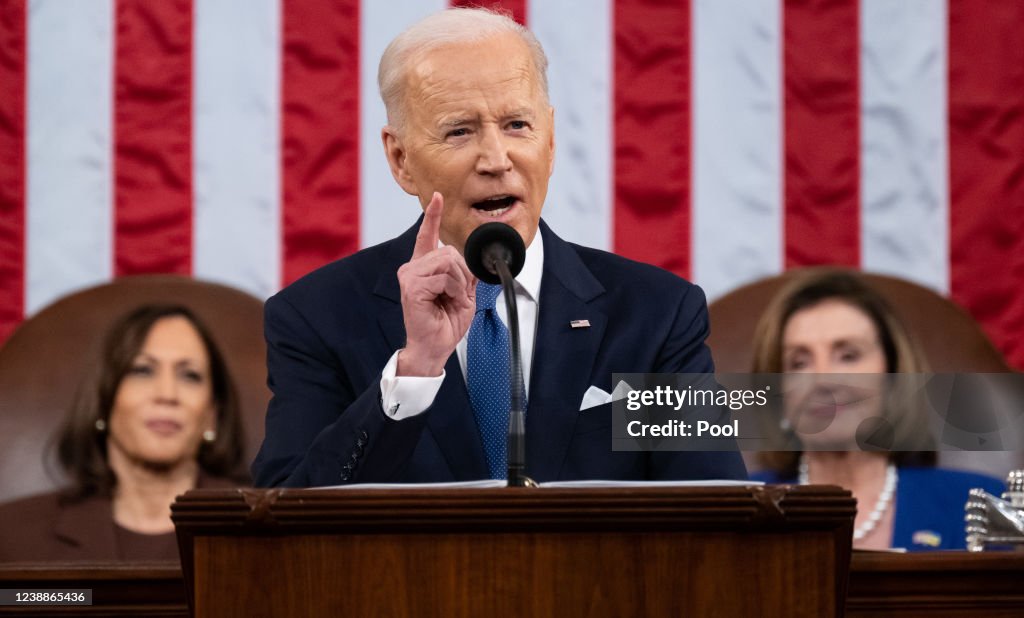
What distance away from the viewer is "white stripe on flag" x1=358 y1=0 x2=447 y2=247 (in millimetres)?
3824

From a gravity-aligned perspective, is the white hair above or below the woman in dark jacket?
above

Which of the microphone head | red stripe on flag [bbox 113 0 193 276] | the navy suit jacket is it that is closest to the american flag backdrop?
red stripe on flag [bbox 113 0 193 276]

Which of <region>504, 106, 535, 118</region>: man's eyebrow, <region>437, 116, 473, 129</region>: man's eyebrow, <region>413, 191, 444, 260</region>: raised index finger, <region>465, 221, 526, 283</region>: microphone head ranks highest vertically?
<region>504, 106, 535, 118</region>: man's eyebrow

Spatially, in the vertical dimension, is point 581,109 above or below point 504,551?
above

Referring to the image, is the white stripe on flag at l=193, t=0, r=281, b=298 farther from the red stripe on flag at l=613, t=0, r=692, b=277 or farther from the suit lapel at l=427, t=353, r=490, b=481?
the suit lapel at l=427, t=353, r=490, b=481

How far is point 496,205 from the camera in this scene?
2332mm

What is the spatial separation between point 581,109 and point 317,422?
1.83 meters

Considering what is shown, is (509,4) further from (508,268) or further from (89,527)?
(508,268)

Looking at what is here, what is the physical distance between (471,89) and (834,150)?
1830mm

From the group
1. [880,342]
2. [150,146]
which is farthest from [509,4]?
[880,342]

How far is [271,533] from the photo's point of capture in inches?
59.6

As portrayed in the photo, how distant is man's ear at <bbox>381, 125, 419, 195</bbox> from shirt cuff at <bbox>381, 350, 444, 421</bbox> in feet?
1.91

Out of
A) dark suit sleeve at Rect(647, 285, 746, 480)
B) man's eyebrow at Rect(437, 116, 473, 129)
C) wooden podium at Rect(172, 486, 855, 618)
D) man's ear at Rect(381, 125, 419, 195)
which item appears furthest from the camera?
man's ear at Rect(381, 125, 419, 195)

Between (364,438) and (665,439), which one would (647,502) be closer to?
(364,438)
